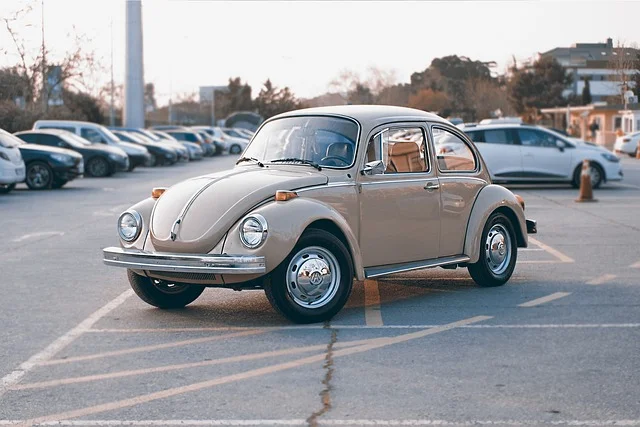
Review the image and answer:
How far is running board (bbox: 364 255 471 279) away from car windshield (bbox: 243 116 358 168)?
877 millimetres

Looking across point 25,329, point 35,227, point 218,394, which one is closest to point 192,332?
point 25,329

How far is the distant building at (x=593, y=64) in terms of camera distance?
20.4m

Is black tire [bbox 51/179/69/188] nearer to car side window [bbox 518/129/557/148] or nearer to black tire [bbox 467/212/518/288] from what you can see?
car side window [bbox 518/129/557/148]

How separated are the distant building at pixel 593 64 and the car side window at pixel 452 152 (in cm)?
711

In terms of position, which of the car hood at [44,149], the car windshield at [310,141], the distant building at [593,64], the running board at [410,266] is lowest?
the running board at [410,266]

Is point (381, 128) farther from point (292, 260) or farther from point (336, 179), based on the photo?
point (292, 260)

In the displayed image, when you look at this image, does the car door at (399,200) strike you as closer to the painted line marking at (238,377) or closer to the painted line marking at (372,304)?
the painted line marking at (372,304)

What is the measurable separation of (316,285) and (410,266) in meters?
1.24

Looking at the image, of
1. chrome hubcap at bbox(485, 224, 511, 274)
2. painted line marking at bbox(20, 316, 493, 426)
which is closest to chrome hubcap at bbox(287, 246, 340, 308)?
painted line marking at bbox(20, 316, 493, 426)

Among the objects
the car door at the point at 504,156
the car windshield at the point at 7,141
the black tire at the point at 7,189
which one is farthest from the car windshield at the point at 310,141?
the black tire at the point at 7,189

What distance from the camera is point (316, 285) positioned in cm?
845

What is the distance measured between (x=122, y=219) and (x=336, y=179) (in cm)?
172

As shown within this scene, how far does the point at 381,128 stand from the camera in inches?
375

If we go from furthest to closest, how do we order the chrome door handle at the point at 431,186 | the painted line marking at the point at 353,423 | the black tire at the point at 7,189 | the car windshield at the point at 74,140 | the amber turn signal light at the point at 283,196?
the car windshield at the point at 74,140
the black tire at the point at 7,189
the chrome door handle at the point at 431,186
the amber turn signal light at the point at 283,196
the painted line marking at the point at 353,423
